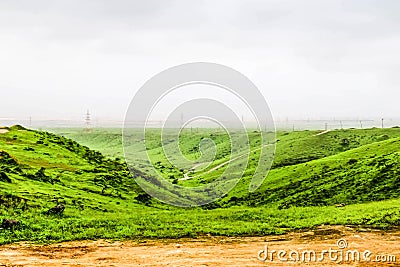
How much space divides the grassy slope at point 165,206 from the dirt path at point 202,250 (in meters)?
2.03

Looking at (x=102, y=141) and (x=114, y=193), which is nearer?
(x=114, y=193)

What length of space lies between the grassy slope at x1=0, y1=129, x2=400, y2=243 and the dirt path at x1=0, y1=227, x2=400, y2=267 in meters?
2.03

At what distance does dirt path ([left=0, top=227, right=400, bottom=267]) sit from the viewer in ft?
70.8

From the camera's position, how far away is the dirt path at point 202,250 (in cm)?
2159

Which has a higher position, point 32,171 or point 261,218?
point 32,171

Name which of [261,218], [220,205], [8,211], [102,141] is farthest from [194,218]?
[102,141]

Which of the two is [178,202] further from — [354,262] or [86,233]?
[354,262]

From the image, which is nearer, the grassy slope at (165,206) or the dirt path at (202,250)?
the dirt path at (202,250)

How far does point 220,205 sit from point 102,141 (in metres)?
126

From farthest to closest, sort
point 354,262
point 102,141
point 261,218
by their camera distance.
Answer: point 102,141 → point 261,218 → point 354,262

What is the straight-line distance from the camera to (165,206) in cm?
5025

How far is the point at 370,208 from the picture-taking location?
3509 centimetres

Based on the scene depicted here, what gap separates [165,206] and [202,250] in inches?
1033

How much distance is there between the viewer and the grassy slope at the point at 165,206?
98.1 feet
